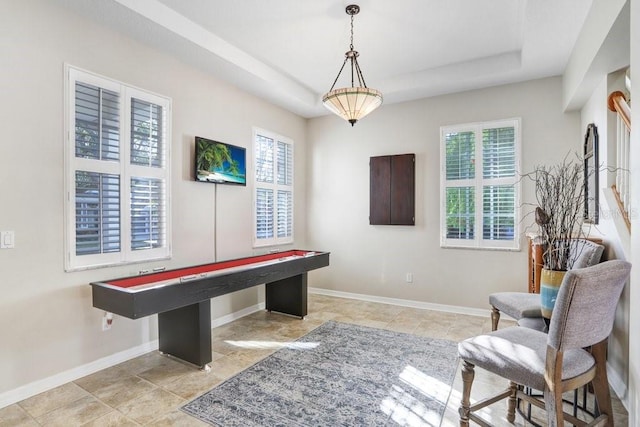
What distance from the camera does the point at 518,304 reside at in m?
2.79

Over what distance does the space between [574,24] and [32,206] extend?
4684 millimetres

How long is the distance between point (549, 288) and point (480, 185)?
8.39 feet

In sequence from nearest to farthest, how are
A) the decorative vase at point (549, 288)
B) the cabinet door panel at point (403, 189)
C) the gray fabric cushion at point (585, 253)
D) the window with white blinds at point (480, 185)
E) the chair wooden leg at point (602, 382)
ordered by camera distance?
the chair wooden leg at point (602, 382) → the decorative vase at point (549, 288) → the gray fabric cushion at point (585, 253) → the window with white blinds at point (480, 185) → the cabinet door panel at point (403, 189)

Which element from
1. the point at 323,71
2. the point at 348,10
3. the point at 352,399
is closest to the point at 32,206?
the point at 352,399

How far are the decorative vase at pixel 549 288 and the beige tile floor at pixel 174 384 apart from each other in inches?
29.7

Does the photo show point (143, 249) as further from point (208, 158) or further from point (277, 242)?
point (277, 242)

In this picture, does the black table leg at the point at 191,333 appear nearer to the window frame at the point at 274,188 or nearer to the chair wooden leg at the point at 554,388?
the window frame at the point at 274,188

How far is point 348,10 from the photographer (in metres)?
3.10

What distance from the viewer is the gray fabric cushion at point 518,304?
2654 mm

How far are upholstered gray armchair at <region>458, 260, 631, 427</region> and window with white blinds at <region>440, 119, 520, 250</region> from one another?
8.75 ft

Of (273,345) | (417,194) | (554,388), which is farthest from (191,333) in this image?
(417,194)

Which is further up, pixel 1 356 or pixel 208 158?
pixel 208 158

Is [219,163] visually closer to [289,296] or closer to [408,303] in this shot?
[289,296]

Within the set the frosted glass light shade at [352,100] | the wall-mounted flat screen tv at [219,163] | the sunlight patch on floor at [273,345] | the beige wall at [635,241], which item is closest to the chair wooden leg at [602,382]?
the beige wall at [635,241]
